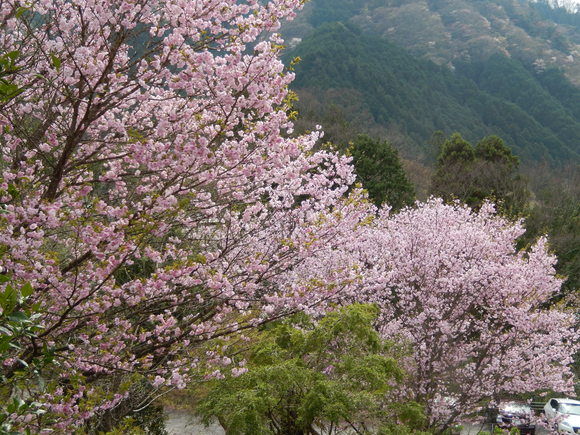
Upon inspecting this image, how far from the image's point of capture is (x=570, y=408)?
45.5 feet

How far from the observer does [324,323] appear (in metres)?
6.57

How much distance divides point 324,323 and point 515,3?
122420mm

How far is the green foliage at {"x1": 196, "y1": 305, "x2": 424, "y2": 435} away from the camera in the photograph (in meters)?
5.76

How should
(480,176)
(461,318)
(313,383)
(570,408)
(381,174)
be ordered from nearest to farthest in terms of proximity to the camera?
(313,383), (461,318), (570,408), (381,174), (480,176)

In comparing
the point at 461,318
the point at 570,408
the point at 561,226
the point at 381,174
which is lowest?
the point at 570,408

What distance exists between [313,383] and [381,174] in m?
18.5

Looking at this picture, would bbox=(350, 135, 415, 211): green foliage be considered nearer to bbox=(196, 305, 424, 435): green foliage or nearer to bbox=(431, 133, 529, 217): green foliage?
bbox=(431, 133, 529, 217): green foliage

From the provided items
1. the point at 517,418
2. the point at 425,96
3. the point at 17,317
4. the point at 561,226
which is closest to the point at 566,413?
the point at 517,418

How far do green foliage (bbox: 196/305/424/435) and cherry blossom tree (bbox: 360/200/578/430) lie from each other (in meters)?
2.13

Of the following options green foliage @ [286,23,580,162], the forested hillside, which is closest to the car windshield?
the forested hillside

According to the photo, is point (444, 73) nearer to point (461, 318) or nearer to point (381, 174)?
point (381, 174)

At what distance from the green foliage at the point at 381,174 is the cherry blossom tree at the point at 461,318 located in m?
11.3

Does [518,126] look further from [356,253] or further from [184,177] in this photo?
[184,177]

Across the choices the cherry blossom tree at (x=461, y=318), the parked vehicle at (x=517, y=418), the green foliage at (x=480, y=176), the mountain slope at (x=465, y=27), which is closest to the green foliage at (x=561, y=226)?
the green foliage at (x=480, y=176)
